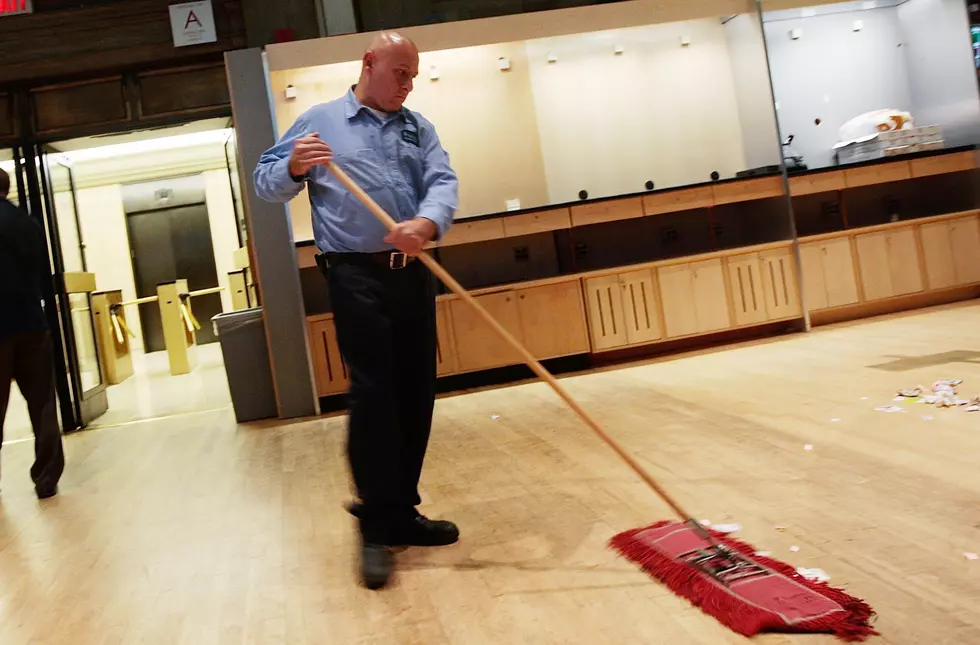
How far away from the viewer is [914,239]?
6105 mm

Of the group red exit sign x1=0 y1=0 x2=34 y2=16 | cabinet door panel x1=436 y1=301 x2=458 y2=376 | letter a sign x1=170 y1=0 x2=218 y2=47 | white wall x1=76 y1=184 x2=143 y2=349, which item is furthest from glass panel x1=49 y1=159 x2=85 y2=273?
white wall x1=76 y1=184 x2=143 y2=349

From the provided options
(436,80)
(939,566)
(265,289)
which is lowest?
(939,566)

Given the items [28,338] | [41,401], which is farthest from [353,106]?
[41,401]

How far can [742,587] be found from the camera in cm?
175

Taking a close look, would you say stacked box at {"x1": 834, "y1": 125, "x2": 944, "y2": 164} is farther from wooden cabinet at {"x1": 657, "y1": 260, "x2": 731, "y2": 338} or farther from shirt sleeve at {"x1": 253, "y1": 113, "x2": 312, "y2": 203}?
shirt sleeve at {"x1": 253, "y1": 113, "x2": 312, "y2": 203}

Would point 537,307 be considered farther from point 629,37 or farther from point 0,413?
point 0,413

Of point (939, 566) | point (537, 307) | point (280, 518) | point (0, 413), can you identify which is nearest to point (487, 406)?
point (537, 307)

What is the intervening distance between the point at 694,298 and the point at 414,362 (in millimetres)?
3811

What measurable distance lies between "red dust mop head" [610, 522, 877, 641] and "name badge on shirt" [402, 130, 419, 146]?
1185 mm

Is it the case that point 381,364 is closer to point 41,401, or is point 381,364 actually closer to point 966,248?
point 41,401

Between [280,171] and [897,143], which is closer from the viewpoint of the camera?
[280,171]

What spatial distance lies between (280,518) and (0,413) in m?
1.66

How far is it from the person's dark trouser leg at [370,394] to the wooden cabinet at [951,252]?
16.5 feet

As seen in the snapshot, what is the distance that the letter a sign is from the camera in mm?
5965
